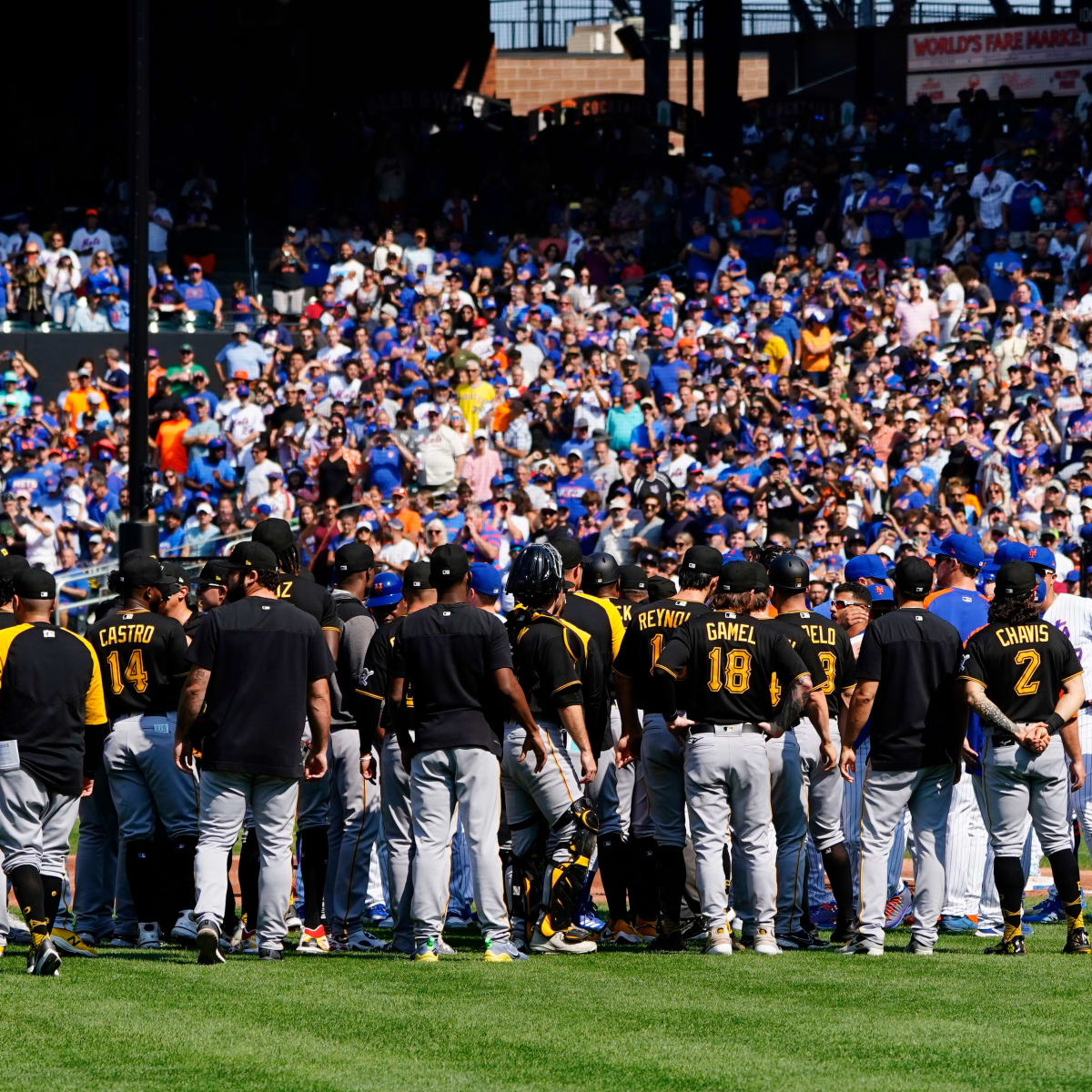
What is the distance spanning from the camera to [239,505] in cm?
1905

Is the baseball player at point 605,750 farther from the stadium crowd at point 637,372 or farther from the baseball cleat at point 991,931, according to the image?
the stadium crowd at point 637,372

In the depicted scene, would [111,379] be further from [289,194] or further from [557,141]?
[557,141]

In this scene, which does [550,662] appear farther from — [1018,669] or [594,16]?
[594,16]

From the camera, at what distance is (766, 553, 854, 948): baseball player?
8406mm

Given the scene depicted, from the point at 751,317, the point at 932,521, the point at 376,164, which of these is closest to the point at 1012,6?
the point at 376,164

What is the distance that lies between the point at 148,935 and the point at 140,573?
1645mm

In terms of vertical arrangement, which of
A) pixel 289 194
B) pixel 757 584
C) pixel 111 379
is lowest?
pixel 757 584

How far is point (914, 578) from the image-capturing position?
8.25 metres

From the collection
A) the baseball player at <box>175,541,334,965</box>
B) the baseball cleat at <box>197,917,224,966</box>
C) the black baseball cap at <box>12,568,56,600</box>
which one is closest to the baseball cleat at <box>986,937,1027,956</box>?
the baseball player at <box>175,541,334,965</box>

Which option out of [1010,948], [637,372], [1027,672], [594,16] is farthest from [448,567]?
[594,16]

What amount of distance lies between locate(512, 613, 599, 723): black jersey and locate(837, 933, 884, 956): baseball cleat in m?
1.62

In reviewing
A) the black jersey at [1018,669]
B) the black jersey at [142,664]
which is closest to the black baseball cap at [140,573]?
the black jersey at [142,664]

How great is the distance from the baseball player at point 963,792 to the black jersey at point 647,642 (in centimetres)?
124

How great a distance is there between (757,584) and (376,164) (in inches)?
801
